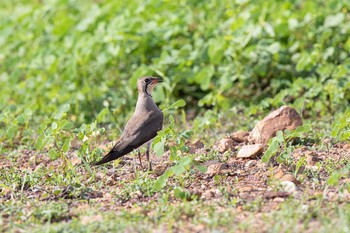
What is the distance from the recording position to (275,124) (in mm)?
6168

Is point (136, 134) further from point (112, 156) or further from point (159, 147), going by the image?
point (159, 147)

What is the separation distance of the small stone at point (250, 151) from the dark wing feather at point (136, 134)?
2.19 ft

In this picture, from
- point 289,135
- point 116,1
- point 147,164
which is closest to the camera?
point 289,135

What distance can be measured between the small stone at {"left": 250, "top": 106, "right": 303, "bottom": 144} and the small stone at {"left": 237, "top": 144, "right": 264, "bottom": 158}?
0.28 m

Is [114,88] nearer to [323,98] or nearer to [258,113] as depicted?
[258,113]

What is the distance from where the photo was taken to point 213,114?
24.5 ft

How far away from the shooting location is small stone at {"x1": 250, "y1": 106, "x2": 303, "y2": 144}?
6.13 m

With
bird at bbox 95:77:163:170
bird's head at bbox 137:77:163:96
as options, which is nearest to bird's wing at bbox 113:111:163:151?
bird at bbox 95:77:163:170

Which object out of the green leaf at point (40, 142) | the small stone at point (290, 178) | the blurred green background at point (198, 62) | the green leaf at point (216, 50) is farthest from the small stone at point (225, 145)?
the green leaf at point (216, 50)

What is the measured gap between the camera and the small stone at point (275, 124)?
613 centimetres

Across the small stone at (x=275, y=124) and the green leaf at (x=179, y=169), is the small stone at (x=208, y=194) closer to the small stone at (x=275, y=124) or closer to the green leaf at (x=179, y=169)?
the green leaf at (x=179, y=169)

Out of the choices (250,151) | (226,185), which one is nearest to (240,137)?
(250,151)

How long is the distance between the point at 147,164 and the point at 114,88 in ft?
8.68

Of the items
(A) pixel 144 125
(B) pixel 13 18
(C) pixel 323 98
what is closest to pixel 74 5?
(B) pixel 13 18
